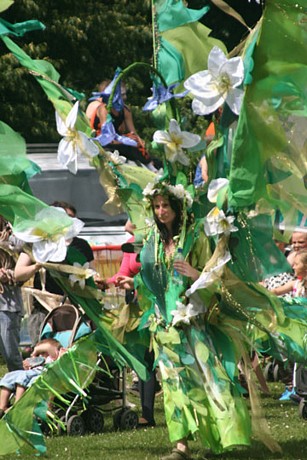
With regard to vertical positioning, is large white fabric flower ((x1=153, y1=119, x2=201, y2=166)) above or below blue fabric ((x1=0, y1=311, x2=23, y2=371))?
above

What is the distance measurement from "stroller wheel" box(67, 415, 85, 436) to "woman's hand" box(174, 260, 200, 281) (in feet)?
6.67

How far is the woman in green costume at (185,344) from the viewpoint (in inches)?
317

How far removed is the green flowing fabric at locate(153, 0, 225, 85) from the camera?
8227mm

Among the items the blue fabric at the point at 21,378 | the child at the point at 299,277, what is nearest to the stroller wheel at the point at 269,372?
the child at the point at 299,277

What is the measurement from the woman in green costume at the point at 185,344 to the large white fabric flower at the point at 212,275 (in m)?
0.14

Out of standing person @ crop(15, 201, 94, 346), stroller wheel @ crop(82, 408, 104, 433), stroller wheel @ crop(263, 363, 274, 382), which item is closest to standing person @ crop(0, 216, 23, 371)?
standing person @ crop(15, 201, 94, 346)

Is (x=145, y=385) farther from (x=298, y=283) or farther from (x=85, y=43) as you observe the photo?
(x=85, y=43)

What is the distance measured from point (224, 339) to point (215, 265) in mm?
664

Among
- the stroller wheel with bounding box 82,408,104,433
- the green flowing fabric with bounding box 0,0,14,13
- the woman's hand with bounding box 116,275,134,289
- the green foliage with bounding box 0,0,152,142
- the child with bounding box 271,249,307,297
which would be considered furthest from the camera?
the green foliage with bounding box 0,0,152,142

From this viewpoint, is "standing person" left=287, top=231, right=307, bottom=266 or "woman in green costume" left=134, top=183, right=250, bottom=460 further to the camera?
"standing person" left=287, top=231, right=307, bottom=266

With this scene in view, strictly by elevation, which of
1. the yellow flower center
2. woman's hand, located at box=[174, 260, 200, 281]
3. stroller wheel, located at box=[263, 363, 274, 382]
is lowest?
stroller wheel, located at box=[263, 363, 274, 382]

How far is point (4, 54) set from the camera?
2066cm

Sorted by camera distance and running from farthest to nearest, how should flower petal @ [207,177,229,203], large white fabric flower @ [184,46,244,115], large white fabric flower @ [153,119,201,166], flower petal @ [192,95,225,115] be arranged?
large white fabric flower @ [153,119,201,166], flower petal @ [207,177,229,203], flower petal @ [192,95,225,115], large white fabric flower @ [184,46,244,115]

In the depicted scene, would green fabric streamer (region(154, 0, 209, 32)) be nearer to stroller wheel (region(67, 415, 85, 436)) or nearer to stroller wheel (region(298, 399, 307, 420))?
stroller wheel (region(67, 415, 85, 436))
